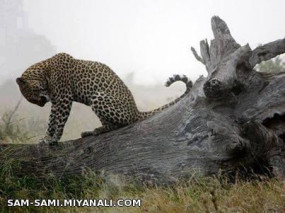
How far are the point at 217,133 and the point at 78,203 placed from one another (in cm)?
206

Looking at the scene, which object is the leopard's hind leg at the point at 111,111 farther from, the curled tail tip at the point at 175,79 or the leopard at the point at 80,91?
the curled tail tip at the point at 175,79

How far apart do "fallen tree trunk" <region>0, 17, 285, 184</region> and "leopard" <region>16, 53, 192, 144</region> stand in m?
0.26

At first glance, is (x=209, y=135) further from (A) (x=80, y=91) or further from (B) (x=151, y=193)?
(A) (x=80, y=91)

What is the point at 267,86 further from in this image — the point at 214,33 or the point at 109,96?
the point at 109,96

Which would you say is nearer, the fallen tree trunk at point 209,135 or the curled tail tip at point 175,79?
the fallen tree trunk at point 209,135

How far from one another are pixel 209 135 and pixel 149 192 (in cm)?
109

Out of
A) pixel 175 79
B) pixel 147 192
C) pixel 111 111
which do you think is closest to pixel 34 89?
pixel 111 111

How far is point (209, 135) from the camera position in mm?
6316

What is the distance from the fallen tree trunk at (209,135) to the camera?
6.26 metres

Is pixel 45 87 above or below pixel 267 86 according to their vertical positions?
above

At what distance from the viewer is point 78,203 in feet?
20.8

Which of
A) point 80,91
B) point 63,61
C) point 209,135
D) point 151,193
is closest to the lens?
point 151,193

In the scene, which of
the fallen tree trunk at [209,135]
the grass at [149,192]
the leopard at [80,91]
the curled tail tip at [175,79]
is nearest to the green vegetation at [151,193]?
the grass at [149,192]

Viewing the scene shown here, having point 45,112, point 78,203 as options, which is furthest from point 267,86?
point 45,112
